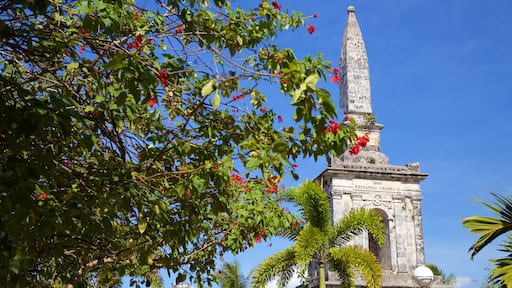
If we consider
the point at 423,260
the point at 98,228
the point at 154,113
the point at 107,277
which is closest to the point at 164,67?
the point at 154,113

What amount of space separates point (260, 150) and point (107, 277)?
4086mm

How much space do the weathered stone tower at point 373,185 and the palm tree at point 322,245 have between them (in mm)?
4864

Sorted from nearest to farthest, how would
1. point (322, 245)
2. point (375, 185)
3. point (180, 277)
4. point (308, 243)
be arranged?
point (180, 277) → point (308, 243) → point (322, 245) → point (375, 185)

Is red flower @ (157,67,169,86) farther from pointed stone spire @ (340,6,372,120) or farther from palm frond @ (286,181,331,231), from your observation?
pointed stone spire @ (340,6,372,120)

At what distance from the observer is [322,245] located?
18750mm

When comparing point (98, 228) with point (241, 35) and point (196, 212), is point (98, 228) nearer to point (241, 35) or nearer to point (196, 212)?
point (196, 212)

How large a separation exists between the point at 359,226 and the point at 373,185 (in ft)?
21.1

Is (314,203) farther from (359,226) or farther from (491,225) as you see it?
(491,225)

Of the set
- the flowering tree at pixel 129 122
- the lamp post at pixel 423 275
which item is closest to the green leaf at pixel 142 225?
the flowering tree at pixel 129 122

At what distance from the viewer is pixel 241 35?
22.2ft

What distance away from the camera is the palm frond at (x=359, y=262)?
18234 mm

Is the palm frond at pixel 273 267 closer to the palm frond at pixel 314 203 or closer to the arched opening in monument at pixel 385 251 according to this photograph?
the palm frond at pixel 314 203

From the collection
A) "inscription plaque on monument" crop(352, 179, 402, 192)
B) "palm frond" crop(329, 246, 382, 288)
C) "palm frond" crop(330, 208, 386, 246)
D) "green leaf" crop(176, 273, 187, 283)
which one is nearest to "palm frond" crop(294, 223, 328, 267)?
"palm frond" crop(329, 246, 382, 288)

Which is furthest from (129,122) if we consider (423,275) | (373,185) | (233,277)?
(233,277)
